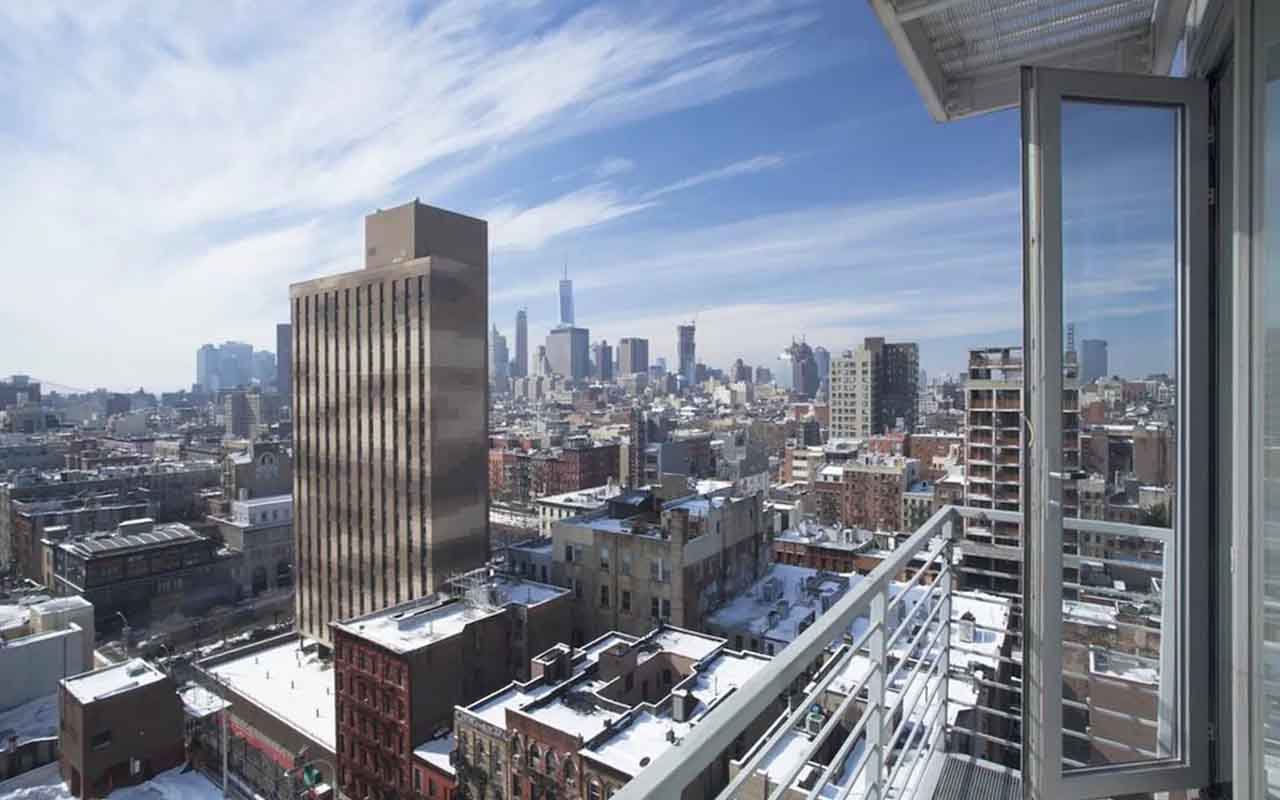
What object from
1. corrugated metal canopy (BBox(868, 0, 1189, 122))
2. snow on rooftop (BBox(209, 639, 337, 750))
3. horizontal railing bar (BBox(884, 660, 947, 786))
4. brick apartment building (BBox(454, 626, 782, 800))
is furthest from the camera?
snow on rooftop (BBox(209, 639, 337, 750))

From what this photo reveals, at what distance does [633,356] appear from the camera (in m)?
107

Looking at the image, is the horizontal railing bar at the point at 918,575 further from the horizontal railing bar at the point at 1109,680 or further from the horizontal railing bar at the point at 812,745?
the horizontal railing bar at the point at 1109,680

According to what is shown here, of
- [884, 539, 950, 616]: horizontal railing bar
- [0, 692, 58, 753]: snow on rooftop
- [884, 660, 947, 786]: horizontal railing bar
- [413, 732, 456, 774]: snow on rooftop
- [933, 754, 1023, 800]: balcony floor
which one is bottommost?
[413, 732, 456, 774]: snow on rooftop

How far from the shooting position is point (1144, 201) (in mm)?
1579

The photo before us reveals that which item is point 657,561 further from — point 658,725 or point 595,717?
point 658,725

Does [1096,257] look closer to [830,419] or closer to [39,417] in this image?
[830,419]

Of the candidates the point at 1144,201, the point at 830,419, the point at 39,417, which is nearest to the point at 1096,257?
the point at 1144,201

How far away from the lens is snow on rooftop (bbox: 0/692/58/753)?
1043 centimetres

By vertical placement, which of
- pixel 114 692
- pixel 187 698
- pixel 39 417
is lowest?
pixel 187 698

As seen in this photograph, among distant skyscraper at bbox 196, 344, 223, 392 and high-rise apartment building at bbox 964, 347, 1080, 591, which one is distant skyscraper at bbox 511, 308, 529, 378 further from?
high-rise apartment building at bbox 964, 347, 1080, 591

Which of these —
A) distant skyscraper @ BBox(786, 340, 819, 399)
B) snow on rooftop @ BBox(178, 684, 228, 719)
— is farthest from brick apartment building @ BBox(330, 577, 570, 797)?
distant skyscraper @ BBox(786, 340, 819, 399)

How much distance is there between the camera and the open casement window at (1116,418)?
4.91 ft

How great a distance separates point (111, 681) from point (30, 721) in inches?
123

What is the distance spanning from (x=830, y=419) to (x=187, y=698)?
133 ft
